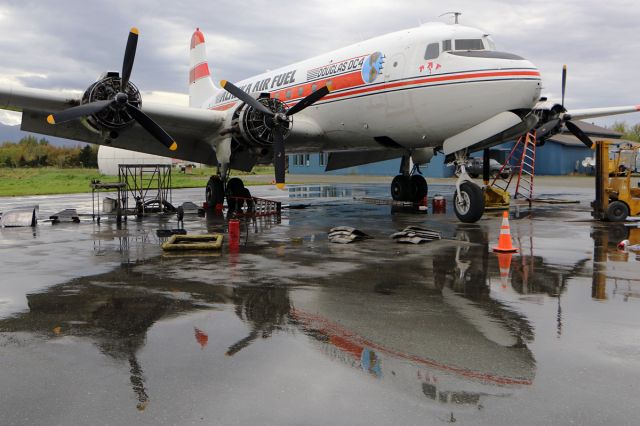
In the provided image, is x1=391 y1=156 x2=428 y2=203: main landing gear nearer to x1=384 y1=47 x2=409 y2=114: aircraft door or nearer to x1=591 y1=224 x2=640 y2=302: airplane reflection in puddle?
x1=384 y1=47 x2=409 y2=114: aircraft door

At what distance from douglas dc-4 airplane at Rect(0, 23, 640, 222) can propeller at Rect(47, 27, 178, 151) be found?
0.03 metres

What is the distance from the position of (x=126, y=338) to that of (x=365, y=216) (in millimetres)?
12906

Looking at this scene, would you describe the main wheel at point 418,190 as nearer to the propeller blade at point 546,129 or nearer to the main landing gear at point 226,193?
the propeller blade at point 546,129

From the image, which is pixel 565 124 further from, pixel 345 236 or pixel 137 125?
pixel 137 125

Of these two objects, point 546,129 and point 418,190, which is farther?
point 418,190

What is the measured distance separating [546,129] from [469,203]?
316 inches

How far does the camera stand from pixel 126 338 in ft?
17.5

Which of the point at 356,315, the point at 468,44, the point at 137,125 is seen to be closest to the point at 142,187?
the point at 137,125

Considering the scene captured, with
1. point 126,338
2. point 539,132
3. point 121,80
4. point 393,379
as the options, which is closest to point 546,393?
point 393,379

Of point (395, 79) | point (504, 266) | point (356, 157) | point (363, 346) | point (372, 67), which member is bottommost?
point (363, 346)

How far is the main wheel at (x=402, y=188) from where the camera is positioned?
22.6 meters

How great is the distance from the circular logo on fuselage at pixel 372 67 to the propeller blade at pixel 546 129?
713 centimetres

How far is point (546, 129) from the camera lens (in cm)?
2050

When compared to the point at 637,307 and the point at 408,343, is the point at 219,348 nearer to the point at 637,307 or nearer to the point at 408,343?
the point at 408,343
